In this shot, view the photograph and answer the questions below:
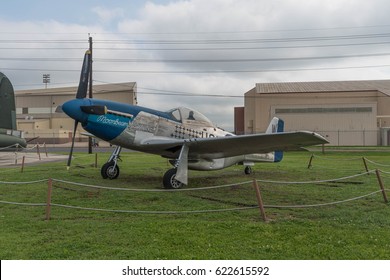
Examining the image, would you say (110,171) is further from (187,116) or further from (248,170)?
(248,170)

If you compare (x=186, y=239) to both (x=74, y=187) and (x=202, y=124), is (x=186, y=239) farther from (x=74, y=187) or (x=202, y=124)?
(x=202, y=124)

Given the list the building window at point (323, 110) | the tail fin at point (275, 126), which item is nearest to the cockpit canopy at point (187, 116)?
the tail fin at point (275, 126)

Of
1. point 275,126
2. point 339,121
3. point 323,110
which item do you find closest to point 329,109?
point 323,110

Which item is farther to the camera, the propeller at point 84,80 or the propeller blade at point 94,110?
the propeller at point 84,80

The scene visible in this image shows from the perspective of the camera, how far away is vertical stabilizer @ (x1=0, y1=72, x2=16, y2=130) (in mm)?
22062

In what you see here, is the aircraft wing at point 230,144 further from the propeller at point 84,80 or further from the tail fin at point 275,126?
the tail fin at point 275,126

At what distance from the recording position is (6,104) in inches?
875

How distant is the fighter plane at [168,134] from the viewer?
9227mm

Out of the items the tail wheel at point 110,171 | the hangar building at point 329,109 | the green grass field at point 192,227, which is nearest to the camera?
the green grass field at point 192,227

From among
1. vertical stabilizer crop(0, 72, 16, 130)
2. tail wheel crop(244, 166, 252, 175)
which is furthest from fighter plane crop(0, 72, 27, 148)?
tail wheel crop(244, 166, 252, 175)

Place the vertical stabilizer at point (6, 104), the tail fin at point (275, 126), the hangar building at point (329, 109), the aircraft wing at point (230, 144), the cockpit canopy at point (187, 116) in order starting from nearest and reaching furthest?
the aircraft wing at point (230, 144), the cockpit canopy at point (187, 116), the tail fin at point (275, 126), the vertical stabilizer at point (6, 104), the hangar building at point (329, 109)

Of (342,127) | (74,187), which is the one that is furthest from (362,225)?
(342,127)

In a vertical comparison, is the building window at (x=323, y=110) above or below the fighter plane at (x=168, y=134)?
above

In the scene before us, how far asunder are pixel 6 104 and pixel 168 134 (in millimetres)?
16082
